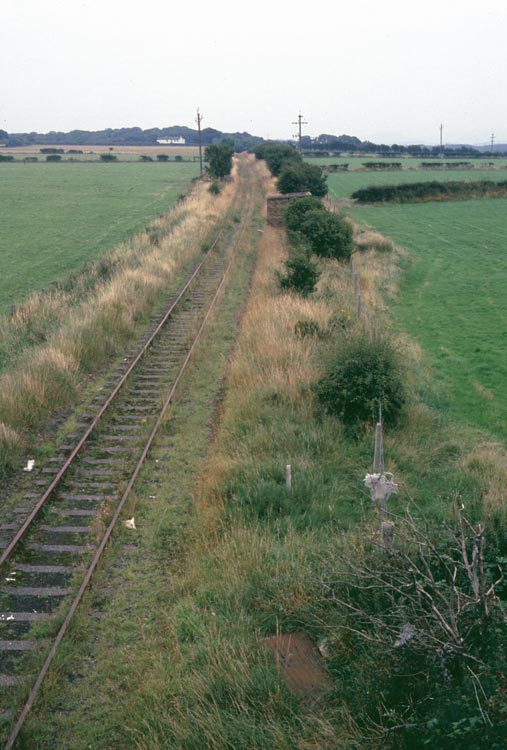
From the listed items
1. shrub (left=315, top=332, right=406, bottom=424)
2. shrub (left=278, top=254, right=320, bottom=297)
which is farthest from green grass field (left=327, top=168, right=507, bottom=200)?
shrub (left=315, top=332, right=406, bottom=424)

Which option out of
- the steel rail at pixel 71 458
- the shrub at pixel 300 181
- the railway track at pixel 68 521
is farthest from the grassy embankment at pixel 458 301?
the steel rail at pixel 71 458

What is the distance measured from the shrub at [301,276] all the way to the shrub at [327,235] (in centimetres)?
530

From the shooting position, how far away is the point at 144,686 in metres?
5.47

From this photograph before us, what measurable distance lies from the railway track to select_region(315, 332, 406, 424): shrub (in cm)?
319

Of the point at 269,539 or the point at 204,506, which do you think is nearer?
the point at 269,539

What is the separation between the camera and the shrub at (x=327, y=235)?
77.5ft

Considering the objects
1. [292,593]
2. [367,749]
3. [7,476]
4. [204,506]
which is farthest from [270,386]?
[367,749]

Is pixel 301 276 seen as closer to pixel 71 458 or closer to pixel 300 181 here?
pixel 71 458

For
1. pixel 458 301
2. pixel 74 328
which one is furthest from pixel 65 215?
pixel 74 328

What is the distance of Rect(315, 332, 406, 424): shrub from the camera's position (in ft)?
34.4

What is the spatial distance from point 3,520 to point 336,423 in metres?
5.39

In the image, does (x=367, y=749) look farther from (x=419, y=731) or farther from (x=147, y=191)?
(x=147, y=191)

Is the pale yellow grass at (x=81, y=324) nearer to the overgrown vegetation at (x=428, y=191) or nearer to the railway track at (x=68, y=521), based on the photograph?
the railway track at (x=68, y=521)

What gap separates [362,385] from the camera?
10539 mm
